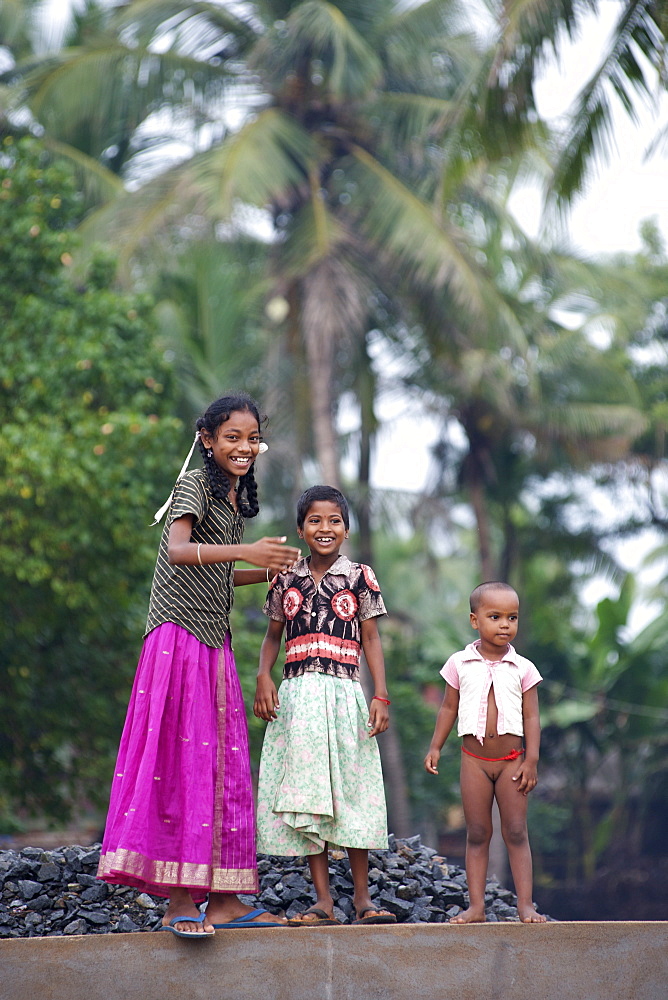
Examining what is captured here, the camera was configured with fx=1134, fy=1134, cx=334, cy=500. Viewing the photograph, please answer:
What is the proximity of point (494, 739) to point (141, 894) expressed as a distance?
6.41 ft

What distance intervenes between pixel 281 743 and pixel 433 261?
446 inches

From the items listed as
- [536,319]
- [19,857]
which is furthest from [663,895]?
[19,857]

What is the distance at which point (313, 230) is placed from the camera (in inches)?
625

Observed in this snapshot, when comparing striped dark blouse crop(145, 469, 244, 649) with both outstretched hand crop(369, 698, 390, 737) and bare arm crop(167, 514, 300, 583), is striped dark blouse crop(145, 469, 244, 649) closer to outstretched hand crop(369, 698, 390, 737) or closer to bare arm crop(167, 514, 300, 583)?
bare arm crop(167, 514, 300, 583)

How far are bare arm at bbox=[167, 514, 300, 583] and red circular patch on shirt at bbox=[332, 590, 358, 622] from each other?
1.72ft

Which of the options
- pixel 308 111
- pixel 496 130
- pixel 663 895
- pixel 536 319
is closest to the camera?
pixel 496 130

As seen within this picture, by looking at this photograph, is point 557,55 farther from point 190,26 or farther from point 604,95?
point 190,26

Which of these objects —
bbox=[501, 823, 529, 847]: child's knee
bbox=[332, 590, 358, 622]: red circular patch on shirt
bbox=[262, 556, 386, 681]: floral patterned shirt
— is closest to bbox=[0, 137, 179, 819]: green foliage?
bbox=[262, 556, 386, 681]: floral patterned shirt

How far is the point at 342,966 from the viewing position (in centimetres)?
411

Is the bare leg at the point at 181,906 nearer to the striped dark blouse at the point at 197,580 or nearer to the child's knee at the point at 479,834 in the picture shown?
the striped dark blouse at the point at 197,580

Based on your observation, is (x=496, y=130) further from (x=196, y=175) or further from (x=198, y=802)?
(x=198, y=802)

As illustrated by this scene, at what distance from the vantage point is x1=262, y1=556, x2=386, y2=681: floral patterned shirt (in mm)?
4656

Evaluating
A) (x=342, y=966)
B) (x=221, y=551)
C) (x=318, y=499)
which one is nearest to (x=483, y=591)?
(x=318, y=499)

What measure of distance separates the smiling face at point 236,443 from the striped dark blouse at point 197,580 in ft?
0.35
